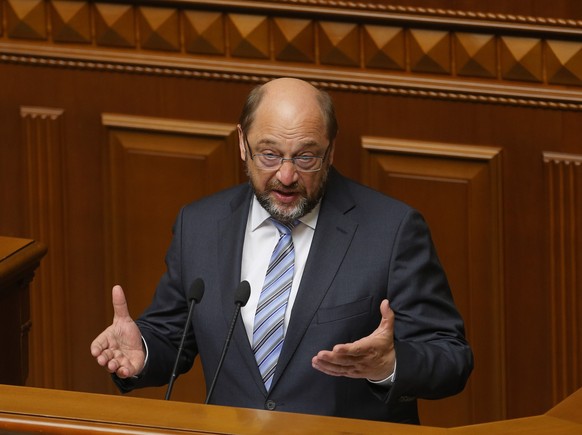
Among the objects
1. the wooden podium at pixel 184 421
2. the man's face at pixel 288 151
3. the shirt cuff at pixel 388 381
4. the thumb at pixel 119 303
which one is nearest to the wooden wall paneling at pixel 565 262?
the man's face at pixel 288 151

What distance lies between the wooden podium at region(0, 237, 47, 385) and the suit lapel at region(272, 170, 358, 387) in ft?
3.08

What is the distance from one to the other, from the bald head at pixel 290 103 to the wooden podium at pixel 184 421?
3.26ft

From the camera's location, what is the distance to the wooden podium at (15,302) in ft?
12.5

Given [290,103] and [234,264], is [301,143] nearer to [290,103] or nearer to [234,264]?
[290,103]

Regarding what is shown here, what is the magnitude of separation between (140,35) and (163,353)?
5.95 feet

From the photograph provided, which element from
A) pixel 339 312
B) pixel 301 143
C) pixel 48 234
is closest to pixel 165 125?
pixel 48 234

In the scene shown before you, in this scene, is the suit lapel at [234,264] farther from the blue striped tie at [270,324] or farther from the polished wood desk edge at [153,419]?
the polished wood desk edge at [153,419]

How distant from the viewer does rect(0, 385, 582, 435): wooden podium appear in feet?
7.64

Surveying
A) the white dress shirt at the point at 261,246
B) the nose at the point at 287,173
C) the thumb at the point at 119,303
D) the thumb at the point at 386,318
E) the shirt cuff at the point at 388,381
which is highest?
the nose at the point at 287,173

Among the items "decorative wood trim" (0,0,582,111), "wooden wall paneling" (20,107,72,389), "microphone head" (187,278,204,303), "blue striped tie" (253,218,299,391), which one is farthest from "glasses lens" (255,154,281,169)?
"wooden wall paneling" (20,107,72,389)

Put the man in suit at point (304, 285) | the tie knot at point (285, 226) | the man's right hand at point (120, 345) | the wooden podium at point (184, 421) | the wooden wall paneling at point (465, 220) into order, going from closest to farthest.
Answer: the wooden podium at point (184, 421), the man's right hand at point (120, 345), the man in suit at point (304, 285), the tie knot at point (285, 226), the wooden wall paneling at point (465, 220)

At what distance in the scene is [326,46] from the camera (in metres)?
4.61

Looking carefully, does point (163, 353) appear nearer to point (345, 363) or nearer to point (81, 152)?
point (345, 363)

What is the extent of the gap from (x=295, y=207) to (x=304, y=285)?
0.60 ft
